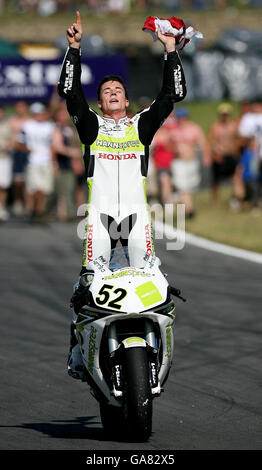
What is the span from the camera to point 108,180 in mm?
6609

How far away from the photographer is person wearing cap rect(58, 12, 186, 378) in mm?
6598

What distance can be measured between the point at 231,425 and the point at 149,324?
96 centimetres

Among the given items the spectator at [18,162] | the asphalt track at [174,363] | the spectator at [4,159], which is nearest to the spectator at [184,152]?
the spectator at [18,162]

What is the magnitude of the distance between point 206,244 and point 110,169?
9.57 m

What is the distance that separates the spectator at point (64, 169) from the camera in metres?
18.8

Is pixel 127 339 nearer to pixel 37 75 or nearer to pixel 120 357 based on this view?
pixel 120 357

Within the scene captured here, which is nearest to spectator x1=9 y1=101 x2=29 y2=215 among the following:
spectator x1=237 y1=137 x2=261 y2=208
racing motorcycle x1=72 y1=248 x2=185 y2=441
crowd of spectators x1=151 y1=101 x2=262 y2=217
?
crowd of spectators x1=151 y1=101 x2=262 y2=217

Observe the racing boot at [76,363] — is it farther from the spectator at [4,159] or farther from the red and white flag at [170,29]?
the spectator at [4,159]

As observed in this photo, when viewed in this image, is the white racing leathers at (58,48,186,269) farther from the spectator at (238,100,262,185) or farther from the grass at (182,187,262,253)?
the spectator at (238,100,262,185)

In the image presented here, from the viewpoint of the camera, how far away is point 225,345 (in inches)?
374

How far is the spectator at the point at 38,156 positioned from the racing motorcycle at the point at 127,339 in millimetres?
12523

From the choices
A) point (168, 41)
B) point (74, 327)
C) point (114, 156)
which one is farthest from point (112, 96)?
point (74, 327)
